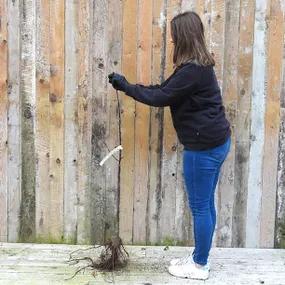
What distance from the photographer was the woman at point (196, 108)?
3627 millimetres

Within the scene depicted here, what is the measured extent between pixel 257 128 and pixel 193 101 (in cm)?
82

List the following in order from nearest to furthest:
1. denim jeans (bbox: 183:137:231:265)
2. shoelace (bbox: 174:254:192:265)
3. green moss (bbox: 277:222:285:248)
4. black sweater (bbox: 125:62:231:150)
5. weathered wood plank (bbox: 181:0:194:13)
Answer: black sweater (bbox: 125:62:231:150) < denim jeans (bbox: 183:137:231:265) < shoelace (bbox: 174:254:192:265) < weathered wood plank (bbox: 181:0:194:13) < green moss (bbox: 277:222:285:248)

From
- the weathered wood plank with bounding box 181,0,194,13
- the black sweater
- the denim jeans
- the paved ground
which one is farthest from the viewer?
the weathered wood plank with bounding box 181,0,194,13

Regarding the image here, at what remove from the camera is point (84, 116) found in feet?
14.3

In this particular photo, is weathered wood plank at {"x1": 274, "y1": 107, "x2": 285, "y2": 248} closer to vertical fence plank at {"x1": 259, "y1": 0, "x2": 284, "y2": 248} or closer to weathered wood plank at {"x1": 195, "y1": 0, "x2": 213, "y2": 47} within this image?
vertical fence plank at {"x1": 259, "y1": 0, "x2": 284, "y2": 248}

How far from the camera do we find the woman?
3.63 meters

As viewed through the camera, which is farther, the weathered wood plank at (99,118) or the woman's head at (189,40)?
the weathered wood plank at (99,118)

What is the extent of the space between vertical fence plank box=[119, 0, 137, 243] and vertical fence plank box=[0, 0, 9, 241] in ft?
2.54

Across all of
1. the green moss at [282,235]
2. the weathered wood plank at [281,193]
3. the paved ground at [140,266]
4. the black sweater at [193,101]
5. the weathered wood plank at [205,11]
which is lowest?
the paved ground at [140,266]

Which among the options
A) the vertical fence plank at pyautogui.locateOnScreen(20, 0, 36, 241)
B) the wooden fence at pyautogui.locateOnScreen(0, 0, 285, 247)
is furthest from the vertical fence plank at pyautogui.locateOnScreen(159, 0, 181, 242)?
the vertical fence plank at pyautogui.locateOnScreen(20, 0, 36, 241)

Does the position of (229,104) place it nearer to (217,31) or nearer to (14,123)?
(217,31)

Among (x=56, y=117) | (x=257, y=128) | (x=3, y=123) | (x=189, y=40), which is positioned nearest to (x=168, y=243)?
(x=257, y=128)

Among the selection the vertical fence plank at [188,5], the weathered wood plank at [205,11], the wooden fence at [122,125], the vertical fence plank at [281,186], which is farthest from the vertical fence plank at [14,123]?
the vertical fence plank at [281,186]

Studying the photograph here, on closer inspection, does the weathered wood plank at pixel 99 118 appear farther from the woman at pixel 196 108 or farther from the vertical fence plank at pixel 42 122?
the woman at pixel 196 108
